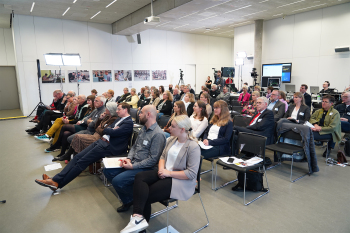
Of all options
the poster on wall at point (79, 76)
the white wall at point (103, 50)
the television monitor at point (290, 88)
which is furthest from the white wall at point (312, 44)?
the poster on wall at point (79, 76)

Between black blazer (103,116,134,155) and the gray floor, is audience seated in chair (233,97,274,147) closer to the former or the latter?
the gray floor

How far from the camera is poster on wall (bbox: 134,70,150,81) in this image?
13703mm

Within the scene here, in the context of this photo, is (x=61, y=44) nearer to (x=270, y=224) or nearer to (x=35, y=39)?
(x=35, y=39)

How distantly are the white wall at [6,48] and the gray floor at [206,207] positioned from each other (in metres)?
11.8

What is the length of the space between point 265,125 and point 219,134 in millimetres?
1068

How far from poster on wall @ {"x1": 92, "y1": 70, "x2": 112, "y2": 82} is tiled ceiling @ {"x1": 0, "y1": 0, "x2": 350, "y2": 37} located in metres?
2.31

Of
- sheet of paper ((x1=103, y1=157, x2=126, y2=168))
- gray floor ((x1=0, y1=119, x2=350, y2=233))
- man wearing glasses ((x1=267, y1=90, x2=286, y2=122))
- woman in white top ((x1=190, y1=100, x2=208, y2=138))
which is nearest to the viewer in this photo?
gray floor ((x1=0, y1=119, x2=350, y2=233))

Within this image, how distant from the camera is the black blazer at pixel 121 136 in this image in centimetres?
344

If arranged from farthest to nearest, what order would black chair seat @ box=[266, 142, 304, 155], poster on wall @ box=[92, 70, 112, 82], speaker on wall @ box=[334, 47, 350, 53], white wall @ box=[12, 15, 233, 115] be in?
poster on wall @ box=[92, 70, 112, 82]
white wall @ box=[12, 15, 233, 115]
speaker on wall @ box=[334, 47, 350, 53]
black chair seat @ box=[266, 142, 304, 155]

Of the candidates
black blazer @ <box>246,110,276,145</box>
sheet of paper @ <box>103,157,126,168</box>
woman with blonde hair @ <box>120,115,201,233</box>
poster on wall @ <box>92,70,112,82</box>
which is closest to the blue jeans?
sheet of paper @ <box>103,157,126,168</box>

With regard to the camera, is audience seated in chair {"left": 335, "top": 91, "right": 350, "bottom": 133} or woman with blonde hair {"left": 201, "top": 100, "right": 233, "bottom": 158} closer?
woman with blonde hair {"left": 201, "top": 100, "right": 233, "bottom": 158}

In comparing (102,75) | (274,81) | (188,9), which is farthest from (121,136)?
(274,81)

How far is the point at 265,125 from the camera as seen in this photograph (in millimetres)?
4195

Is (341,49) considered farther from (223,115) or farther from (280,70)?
(223,115)
